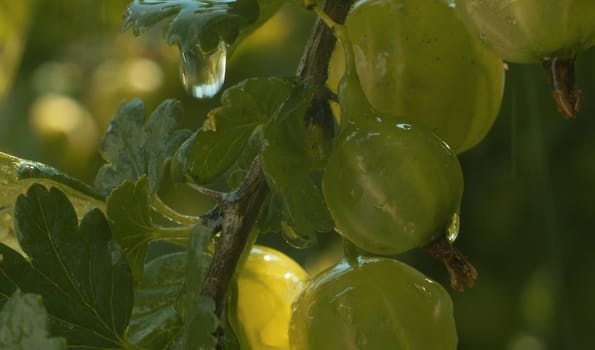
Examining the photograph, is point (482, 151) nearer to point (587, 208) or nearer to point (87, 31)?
point (587, 208)

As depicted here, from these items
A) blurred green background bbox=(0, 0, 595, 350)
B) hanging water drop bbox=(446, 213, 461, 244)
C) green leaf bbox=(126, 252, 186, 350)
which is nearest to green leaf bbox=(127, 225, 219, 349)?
green leaf bbox=(126, 252, 186, 350)

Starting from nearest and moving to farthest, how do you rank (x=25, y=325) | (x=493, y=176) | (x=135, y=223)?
(x=25, y=325), (x=135, y=223), (x=493, y=176)

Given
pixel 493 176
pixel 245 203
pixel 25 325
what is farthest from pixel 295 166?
pixel 493 176

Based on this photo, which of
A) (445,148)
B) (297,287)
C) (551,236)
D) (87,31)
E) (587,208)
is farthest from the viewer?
(87,31)

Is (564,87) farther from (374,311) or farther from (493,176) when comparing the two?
(493,176)

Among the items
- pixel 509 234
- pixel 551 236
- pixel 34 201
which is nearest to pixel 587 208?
pixel 509 234
